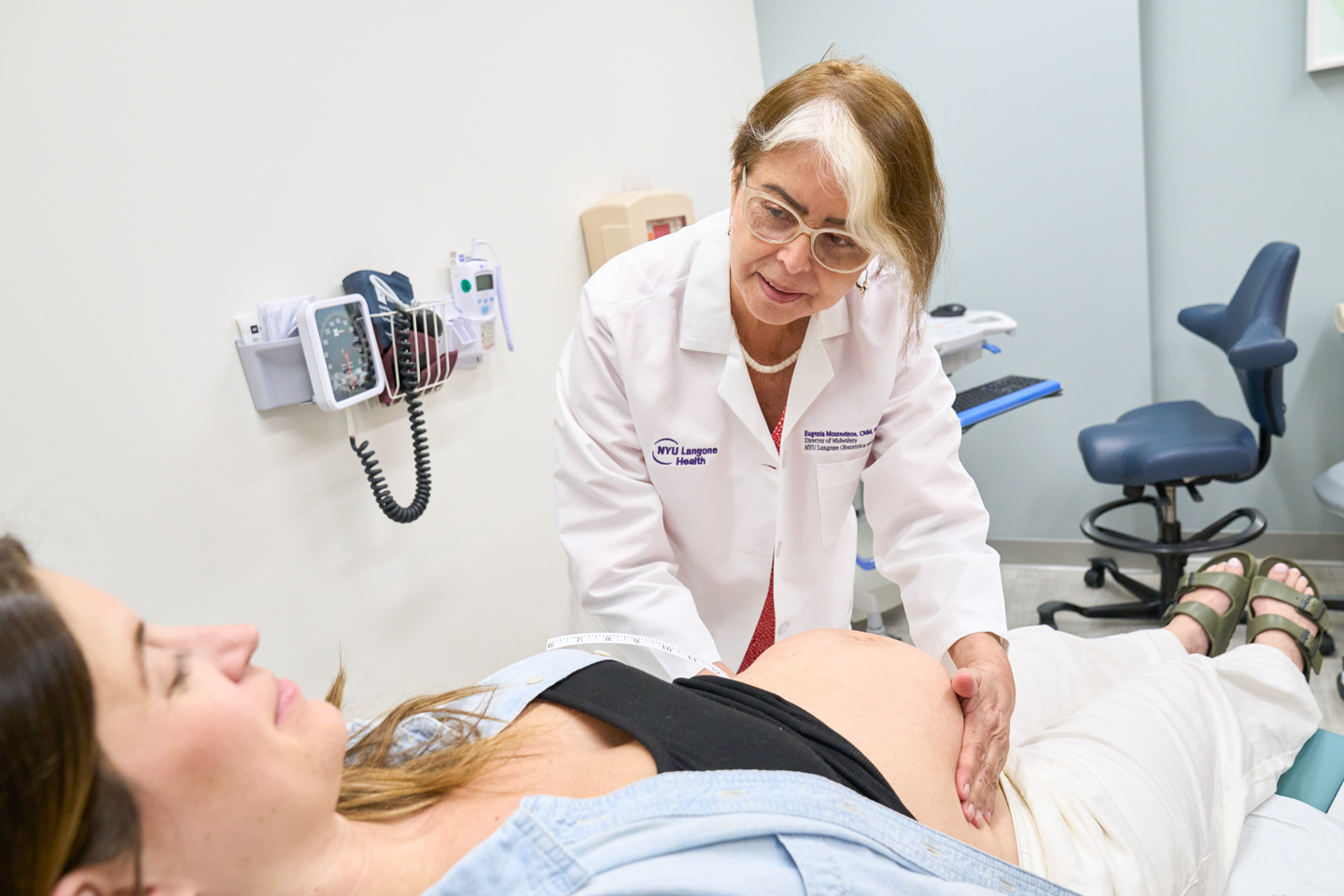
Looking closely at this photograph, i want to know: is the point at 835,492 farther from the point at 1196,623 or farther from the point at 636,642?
the point at 1196,623

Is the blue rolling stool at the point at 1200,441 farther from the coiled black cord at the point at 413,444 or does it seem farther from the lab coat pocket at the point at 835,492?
the coiled black cord at the point at 413,444

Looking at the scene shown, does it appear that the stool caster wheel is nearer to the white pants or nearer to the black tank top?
the white pants

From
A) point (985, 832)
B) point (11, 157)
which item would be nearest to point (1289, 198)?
point (985, 832)

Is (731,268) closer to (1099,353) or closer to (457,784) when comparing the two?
(457,784)

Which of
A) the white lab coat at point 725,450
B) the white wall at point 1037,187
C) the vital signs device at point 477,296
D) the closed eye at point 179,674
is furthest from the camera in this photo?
the white wall at point 1037,187

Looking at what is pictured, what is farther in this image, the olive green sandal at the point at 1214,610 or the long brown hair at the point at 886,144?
the olive green sandal at the point at 1214,610

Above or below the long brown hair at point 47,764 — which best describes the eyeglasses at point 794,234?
above

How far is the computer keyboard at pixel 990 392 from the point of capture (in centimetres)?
239

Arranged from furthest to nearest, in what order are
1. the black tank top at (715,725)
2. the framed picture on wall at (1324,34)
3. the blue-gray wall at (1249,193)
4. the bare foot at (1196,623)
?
1. the blue-gray wall at (1249,193)
2. the framed picture on wall at (1324,34)
3. the bare foot at (1196,623)
4. the black tank top at (715,725)

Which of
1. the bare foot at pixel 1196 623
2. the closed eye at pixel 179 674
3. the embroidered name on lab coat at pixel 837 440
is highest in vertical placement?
the closed eye at pixel 179 674

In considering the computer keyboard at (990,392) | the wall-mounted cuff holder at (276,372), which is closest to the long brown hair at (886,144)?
the wall-mounted cuff holder at (276,372)

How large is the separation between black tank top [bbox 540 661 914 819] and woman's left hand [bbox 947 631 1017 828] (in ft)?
0.47

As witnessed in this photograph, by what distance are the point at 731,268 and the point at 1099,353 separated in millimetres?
2012

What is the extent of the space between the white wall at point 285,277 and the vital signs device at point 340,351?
0.09m
